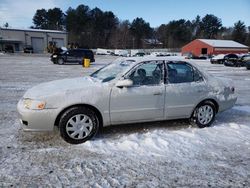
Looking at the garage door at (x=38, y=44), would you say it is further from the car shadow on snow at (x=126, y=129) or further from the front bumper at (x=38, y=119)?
the front bumper at (x=38, y=119)

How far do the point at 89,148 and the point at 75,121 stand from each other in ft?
1.77

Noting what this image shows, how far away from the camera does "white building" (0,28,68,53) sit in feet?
252

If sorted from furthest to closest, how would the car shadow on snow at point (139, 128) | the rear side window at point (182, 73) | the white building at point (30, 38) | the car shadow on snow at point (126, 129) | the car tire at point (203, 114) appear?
the white building at point (30, 38) < the car tire at point (203, 114) < the rear side window at point (182, 73) < the car shadow on snow at point (139, 128) < the car shadow on snow at point (126, 129)

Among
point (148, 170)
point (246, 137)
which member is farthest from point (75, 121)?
point (246, 137)

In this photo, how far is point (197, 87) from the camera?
19.0 ft

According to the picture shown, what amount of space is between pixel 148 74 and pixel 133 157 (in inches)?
72.5

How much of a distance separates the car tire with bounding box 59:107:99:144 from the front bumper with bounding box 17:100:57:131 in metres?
0.17

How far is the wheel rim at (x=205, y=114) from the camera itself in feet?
19.4

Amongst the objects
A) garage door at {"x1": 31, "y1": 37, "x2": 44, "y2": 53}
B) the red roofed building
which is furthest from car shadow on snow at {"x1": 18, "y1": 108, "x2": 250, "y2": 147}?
garage door at {"x1": 31, "y1": 37, "x2": 44, "y2": 53}

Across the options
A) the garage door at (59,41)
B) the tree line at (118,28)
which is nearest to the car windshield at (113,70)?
the garage door at (59,41)

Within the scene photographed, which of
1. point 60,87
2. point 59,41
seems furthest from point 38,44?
point 60,87

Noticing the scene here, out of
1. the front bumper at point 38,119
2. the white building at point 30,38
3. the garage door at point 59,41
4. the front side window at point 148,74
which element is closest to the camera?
the front bumper at point 38,119

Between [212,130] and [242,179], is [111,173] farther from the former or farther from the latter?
[212,130]

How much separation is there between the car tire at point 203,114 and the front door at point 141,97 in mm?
854
